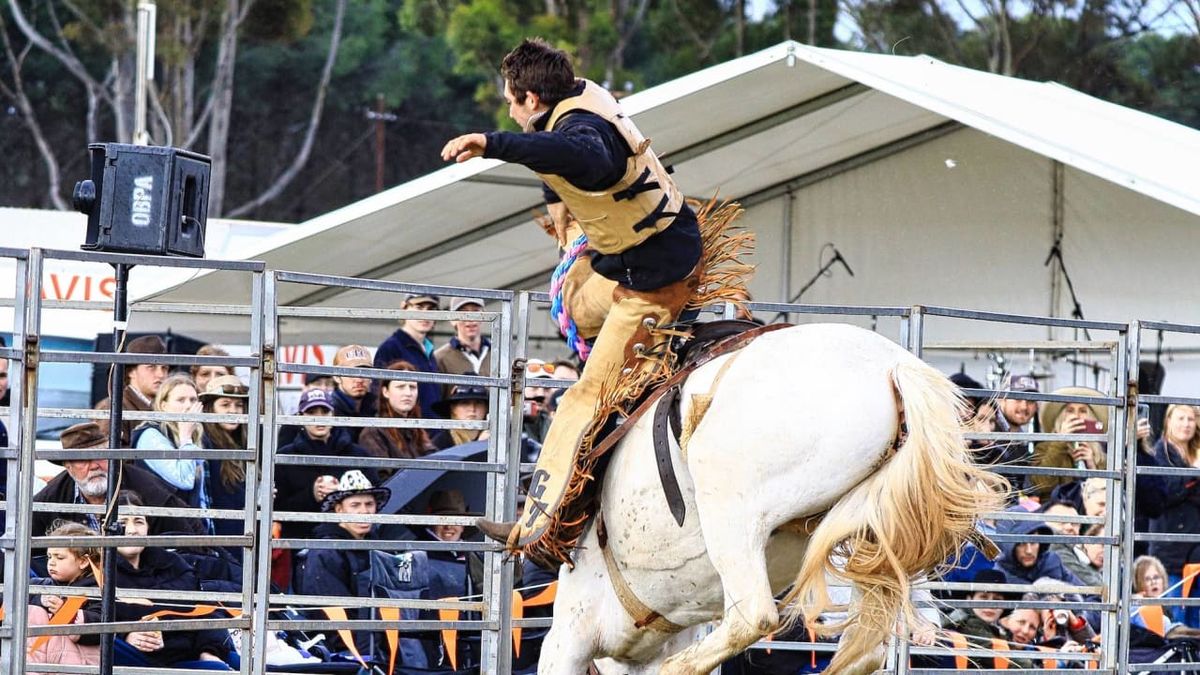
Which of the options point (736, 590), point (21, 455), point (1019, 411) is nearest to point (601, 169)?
point (736, 590)

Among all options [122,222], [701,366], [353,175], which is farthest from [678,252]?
[353,175]

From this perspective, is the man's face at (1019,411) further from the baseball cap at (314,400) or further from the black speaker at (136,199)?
the black speaker at (136,199)

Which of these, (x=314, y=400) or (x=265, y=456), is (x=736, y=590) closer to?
(x=265, y=456)

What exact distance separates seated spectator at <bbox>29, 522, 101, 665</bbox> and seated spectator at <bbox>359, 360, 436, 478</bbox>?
57.2 inches

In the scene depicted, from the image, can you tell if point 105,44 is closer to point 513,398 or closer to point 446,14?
point 446,14

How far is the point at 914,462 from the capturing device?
4516mm

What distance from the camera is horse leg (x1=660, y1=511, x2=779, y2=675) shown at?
4633 millimetres

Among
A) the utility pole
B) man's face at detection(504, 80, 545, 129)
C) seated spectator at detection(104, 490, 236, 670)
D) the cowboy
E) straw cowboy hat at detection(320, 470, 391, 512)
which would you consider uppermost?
the utility pole

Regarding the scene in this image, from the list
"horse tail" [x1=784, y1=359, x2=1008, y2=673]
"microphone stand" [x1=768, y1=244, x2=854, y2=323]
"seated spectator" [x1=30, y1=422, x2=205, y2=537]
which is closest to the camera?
"horse tail" [x1=784, y1=359, x2=1008, y2=673]

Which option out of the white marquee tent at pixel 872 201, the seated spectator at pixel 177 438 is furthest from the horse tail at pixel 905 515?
the white marquee tent at pixel 872 201

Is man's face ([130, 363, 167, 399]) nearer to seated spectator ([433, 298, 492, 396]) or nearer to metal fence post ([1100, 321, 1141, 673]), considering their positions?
seated spectator ([433, 298, 492, 396])

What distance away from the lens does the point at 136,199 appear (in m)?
5.65

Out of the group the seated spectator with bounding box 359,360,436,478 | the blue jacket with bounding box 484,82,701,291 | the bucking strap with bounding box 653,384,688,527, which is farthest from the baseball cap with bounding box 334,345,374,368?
the bucking strap with bounding box 653,384,688,527

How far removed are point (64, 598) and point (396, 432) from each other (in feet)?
6.02
